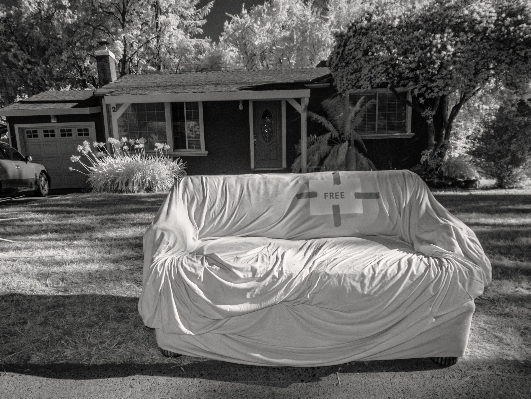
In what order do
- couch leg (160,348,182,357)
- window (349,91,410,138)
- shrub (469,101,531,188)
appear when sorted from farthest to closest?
window (349,91,410,138) < shrub (469,101,531,188) < couch leg (160,348,182,357)

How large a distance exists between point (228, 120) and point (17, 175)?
6309 millimetres

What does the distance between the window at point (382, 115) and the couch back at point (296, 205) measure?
967 centimetres

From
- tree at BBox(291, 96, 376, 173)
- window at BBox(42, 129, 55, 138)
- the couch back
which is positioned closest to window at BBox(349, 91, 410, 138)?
tree at BBox(291, 96, 376, 173)

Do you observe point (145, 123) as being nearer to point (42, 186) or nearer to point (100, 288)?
point (42, 186)

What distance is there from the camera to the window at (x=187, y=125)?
13969mm

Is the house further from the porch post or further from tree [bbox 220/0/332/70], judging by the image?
tree [bbox 220/0/332/70]

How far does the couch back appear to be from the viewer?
4.05 meters

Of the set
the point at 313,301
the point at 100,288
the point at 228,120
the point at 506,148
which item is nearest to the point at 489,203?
the point at 506,148

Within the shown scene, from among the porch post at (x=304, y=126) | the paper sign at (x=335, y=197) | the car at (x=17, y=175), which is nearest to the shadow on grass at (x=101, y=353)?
the paper sign at (x=335, y=197)

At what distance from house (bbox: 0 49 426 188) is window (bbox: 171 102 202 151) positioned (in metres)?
0.03

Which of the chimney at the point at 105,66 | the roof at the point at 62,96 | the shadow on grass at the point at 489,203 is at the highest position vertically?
the chimney at the point at 105,66

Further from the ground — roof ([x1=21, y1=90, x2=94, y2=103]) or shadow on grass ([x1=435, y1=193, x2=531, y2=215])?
roof ([x1=21, y1=90, x2=94, y2=103])

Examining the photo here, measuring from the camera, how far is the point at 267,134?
14.1 metres

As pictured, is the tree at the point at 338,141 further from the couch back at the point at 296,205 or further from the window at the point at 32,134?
the window at the point at 32,134
